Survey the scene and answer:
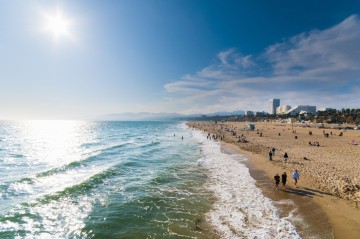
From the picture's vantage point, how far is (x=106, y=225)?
44.5ft

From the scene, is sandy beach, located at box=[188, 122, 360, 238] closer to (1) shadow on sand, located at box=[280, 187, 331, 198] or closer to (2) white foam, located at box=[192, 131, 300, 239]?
(1) shadow on sand, located at box=[280, 187, 331, 198]

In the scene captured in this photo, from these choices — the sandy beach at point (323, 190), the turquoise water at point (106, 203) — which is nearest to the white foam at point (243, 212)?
the turquoise water at point (106, 203)

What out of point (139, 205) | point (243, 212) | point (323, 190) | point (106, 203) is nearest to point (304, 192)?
point (323, 190)

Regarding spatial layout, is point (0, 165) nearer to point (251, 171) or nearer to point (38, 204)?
point (38, 204)

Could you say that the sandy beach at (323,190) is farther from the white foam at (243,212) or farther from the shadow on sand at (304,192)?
the white foam at (243,212)

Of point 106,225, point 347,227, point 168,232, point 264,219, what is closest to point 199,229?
point 168,232

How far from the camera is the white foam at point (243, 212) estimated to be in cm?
1216

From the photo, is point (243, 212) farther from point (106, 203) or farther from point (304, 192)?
point (106, 203)

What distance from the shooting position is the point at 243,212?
14.7 metres

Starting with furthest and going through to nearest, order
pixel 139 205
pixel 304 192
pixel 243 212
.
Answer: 1. pixel 304 192
2. pixel 139 205
3. pixel 243 212

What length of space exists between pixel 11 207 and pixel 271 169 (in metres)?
23.3

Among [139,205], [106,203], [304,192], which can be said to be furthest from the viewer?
[304,192]

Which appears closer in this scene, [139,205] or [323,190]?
[139,205]

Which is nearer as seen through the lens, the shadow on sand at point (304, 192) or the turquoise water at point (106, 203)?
the turquoise water at point (106, 203)
